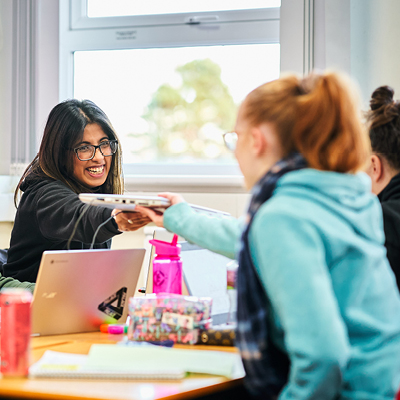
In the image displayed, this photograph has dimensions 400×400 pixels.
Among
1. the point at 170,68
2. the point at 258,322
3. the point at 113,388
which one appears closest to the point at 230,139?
the point at 258,322

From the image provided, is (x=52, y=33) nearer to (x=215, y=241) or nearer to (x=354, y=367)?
(x=215, y=241)

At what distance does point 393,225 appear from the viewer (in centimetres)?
132

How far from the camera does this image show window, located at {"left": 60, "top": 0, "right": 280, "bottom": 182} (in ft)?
8.58

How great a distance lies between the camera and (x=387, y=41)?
2.07 m

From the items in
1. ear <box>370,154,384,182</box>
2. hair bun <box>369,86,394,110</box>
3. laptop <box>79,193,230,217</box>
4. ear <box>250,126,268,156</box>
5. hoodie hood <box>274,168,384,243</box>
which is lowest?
laptop <box>79,193,230,217</box>

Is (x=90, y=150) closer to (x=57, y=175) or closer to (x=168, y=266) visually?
(x=57, y=175)

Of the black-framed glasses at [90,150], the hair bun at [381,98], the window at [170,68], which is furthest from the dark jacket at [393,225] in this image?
the window at [170,68]

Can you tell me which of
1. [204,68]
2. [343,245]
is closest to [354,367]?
[343,245]

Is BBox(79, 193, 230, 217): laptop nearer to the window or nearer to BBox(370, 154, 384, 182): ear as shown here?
BBox(370, 154, 384, 182): ear

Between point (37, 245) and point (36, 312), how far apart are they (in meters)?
0.67

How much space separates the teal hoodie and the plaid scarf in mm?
18

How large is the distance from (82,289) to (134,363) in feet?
1.06

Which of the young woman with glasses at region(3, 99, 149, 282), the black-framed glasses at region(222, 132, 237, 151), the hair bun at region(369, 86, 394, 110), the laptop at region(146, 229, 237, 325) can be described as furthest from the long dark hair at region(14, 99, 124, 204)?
the hair bun at region(369, 86, 394, 110)

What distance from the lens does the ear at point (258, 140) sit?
943 mm
